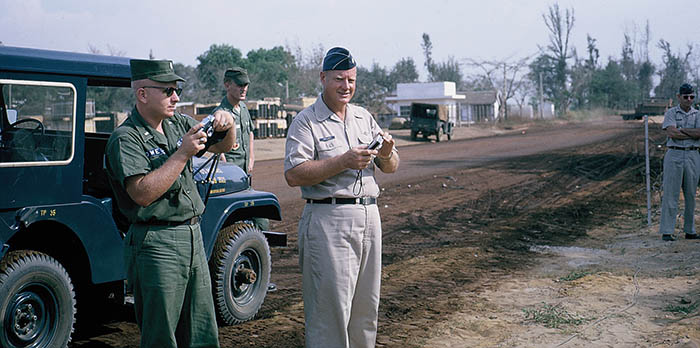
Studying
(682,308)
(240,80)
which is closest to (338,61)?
(240,80)

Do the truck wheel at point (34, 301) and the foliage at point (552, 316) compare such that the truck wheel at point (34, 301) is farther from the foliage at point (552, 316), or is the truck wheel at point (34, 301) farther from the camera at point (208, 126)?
the foliage at point (552, 316)

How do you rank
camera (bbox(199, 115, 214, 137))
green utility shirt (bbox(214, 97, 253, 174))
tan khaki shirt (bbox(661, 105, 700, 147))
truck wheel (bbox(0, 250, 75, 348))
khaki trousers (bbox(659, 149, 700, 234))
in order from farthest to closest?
khaki trousers (bbox(659, 149, 700, 234)) < tan khaki shirt (bbox(661, 105, 700, 147)) < green utility shirt (bbox(214, 97, 253, 174)) < truck wheel (bbox(0, 250, 75, 348)) < camera (bbox(199, 115, 214, 137))

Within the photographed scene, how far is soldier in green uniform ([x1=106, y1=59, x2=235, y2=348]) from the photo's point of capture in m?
3.51

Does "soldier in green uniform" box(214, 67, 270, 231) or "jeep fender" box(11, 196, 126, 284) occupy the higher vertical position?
"soldier in green uniform" box(214, 67, 270, 231)

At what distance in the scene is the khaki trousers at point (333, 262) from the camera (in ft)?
13.3

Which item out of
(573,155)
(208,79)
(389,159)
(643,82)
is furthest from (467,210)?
(643,82)

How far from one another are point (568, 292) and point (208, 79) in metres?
57.8

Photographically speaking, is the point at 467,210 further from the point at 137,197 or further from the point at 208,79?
the point at 208,79

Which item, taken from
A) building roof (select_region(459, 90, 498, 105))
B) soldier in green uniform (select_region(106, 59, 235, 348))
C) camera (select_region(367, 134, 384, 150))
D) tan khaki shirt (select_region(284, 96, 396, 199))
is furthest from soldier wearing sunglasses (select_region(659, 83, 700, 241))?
building roof (select_region(459, 90, 498, 105))

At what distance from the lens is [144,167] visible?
11.6 feet

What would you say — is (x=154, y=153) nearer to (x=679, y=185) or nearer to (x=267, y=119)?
(x=679, y=185)

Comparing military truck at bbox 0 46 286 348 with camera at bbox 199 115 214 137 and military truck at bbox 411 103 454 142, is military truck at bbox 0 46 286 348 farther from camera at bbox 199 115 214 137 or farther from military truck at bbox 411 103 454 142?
military truck at bbox 411 103 454 142

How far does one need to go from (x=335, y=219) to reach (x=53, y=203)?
82.7 inches

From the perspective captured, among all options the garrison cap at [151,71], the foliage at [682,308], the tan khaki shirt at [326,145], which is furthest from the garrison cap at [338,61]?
the foliage at [682,308]
